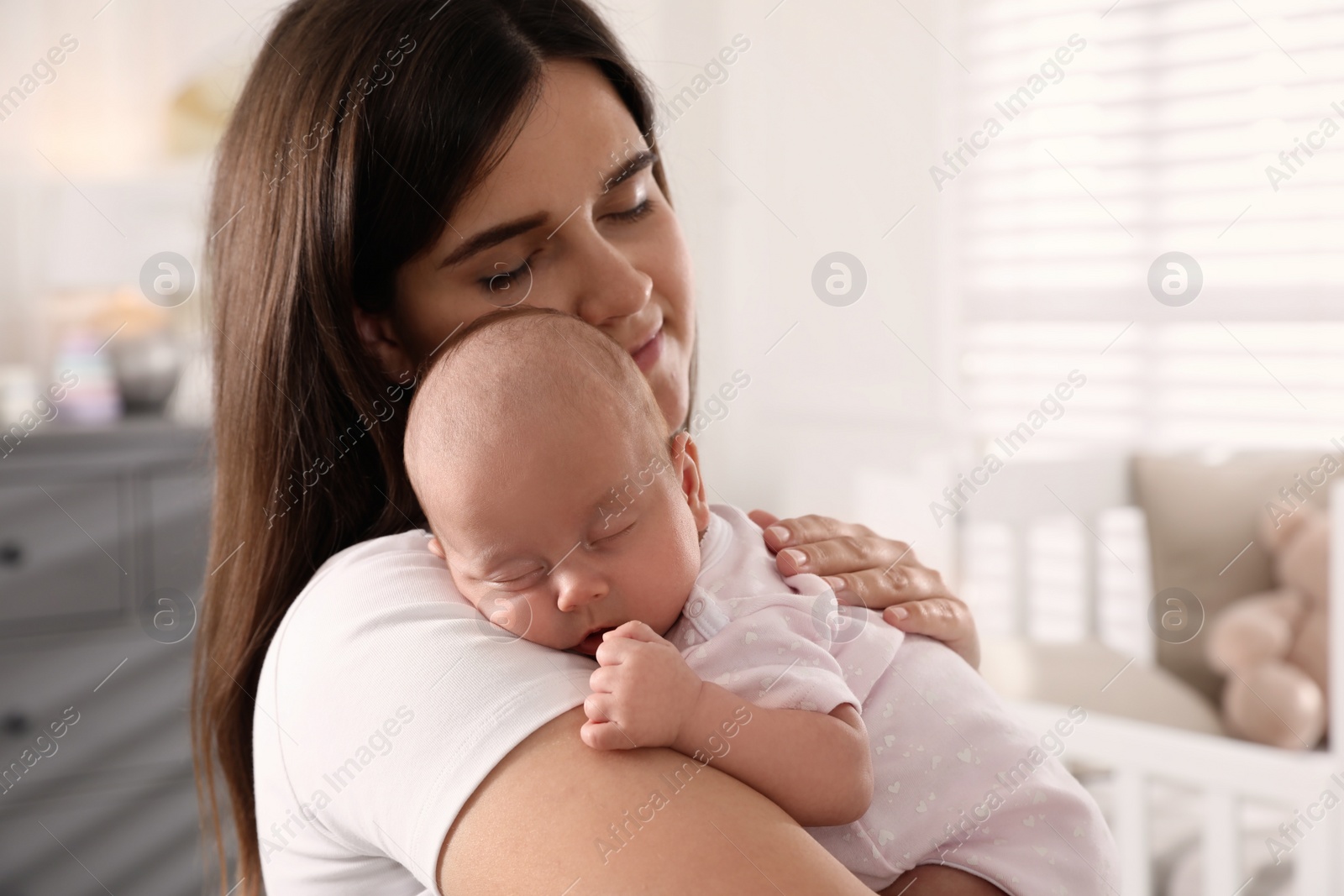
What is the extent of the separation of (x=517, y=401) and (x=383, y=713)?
0.74ft

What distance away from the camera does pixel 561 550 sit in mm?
744

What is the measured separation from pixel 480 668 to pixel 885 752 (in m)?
0.31

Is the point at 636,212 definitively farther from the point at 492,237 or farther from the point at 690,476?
the point at 690,476

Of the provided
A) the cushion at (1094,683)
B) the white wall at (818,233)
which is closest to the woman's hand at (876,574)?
the cushion at (1094,683)

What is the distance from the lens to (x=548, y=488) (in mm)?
731

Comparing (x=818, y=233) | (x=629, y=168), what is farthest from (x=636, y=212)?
(x=818, y=233)

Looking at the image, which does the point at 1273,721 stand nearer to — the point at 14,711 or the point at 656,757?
the point at 656,757

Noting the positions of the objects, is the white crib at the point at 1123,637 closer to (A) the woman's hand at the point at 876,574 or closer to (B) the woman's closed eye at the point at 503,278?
(A) the woman's hand at the point at 876,574

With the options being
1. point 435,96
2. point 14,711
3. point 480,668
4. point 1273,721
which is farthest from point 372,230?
point 1273,721

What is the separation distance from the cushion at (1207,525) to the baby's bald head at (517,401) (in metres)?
2.16

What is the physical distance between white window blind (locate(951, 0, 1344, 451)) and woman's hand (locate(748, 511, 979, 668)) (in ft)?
6.98

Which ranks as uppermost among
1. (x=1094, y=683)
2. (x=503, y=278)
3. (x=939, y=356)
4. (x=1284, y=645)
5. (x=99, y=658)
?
(x=503, y=278)

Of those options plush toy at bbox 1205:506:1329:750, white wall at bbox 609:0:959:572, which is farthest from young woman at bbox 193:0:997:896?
white wall at bbox 609:0:959:572

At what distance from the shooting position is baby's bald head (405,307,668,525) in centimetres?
73
